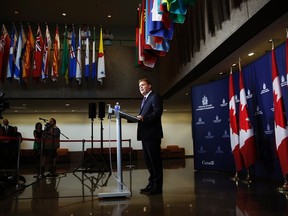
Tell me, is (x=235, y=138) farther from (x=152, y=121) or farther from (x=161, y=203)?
(x=161, y=203)

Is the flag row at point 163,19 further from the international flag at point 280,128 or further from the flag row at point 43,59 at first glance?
the flag row at point 43,59

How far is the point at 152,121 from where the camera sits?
3.44 meters

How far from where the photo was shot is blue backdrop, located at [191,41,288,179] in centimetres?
439

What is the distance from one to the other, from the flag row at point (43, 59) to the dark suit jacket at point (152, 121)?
565cm

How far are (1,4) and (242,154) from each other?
8.98 metres

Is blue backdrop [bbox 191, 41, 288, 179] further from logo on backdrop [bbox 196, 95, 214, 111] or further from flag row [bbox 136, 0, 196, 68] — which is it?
flag row [bbox 136, 0, 196, 68]

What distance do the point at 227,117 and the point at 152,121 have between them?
299 cm

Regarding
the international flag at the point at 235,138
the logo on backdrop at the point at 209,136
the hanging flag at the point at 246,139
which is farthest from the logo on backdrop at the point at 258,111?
the logo on backdrop at the point at 209,136

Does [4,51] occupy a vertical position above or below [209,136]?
above

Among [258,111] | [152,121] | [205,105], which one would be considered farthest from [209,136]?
[152,121]

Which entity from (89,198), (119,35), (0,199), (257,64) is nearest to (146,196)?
(89,198)

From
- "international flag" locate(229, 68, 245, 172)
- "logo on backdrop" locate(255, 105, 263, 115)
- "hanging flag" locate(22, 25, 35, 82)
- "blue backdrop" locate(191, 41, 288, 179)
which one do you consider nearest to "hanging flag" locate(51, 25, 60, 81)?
"hanging flag" locate(22, 25, 35, 82)

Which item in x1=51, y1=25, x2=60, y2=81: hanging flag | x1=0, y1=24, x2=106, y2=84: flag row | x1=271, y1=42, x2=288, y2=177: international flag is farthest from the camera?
x1=51, y1=25, x2=60, y2=81: hanging flag

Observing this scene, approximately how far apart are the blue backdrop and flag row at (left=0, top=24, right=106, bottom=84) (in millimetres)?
3771
